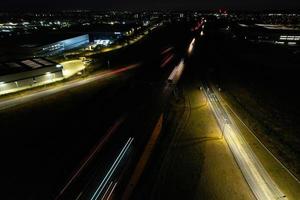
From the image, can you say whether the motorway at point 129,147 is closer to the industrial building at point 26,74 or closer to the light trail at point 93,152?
the light trail at point 93,152

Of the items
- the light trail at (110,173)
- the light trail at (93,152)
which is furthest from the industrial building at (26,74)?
the light trail at (110,173)

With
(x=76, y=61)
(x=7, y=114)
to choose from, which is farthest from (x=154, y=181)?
(x=76, y=61)

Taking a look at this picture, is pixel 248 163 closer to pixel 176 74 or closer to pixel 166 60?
pixel 176 74

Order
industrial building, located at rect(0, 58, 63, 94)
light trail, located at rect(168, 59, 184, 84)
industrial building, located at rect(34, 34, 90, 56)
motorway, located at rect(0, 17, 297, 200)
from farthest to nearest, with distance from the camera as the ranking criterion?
industrial building, located at rect(34, 34, 90, 56), light trail, located at rect(168, 59, 184, 84), industrial building, located at rect(0, 58, 63, 94), motorway, located at rect(0, 17, 297, 200)

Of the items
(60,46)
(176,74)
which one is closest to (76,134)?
(176,74)

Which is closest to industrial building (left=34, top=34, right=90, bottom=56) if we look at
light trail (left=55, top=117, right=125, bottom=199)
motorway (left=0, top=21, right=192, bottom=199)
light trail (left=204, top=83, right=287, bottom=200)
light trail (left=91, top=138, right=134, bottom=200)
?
motorway (left=0, top=21, right=192, bottom=199)

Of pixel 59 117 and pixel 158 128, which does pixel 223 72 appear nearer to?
pixel 158 128

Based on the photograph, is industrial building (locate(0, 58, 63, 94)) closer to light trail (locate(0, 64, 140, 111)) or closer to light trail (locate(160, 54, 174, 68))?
light trail (locate(0, 64, 140, 111))
